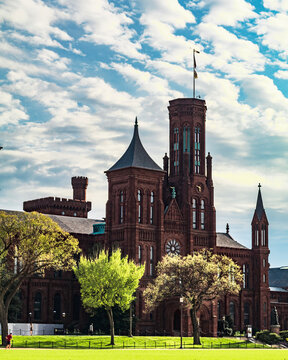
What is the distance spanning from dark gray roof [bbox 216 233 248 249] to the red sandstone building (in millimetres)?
328

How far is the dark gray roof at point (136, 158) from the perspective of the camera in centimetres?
11511

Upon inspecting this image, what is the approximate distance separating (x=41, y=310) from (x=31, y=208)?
31474 millimetres

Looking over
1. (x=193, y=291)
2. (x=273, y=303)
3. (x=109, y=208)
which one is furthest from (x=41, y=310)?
(x=273, y=303)

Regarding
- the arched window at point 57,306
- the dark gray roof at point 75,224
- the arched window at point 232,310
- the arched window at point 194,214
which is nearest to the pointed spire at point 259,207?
the arched window at point 194,214

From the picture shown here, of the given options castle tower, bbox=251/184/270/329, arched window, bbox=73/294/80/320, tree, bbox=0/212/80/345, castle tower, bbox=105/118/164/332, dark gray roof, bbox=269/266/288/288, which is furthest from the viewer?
dark gray roof, bbox=269/266/288/288

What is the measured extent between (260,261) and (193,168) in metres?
21.7

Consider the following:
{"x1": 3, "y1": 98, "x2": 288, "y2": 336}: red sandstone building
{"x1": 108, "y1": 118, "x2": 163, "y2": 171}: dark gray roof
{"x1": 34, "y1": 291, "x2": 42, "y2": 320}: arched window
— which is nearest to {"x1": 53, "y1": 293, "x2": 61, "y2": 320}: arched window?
{"x1": 3, "y1": 98, "x2": 288, "y2": 336}: red sandstone building

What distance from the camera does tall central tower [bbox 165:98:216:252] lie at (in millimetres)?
122938

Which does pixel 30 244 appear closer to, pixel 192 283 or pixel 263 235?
pixel 192 283

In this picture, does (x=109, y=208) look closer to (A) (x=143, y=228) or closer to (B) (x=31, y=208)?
(A) (x=143, y=228)

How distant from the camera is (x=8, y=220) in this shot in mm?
80750

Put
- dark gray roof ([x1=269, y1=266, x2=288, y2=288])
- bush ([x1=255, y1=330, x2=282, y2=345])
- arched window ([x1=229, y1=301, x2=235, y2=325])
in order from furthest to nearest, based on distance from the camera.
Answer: dark gray roof ([x1=269, y1=266, x2=288, y2=288])
arched window ([x1=229, y1=301, x2=235, y2=325])
bush ([x1=255, y1=330, x2=282, y2=345])

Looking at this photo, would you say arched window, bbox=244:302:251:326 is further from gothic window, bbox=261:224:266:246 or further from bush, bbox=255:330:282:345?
bush, bbox=255:330:282:345

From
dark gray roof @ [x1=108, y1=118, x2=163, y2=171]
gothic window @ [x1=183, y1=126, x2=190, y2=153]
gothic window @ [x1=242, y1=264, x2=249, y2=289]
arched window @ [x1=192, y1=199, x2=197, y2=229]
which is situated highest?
gothic window @ [x1=183, y1=126, x2=190, y2=153]
